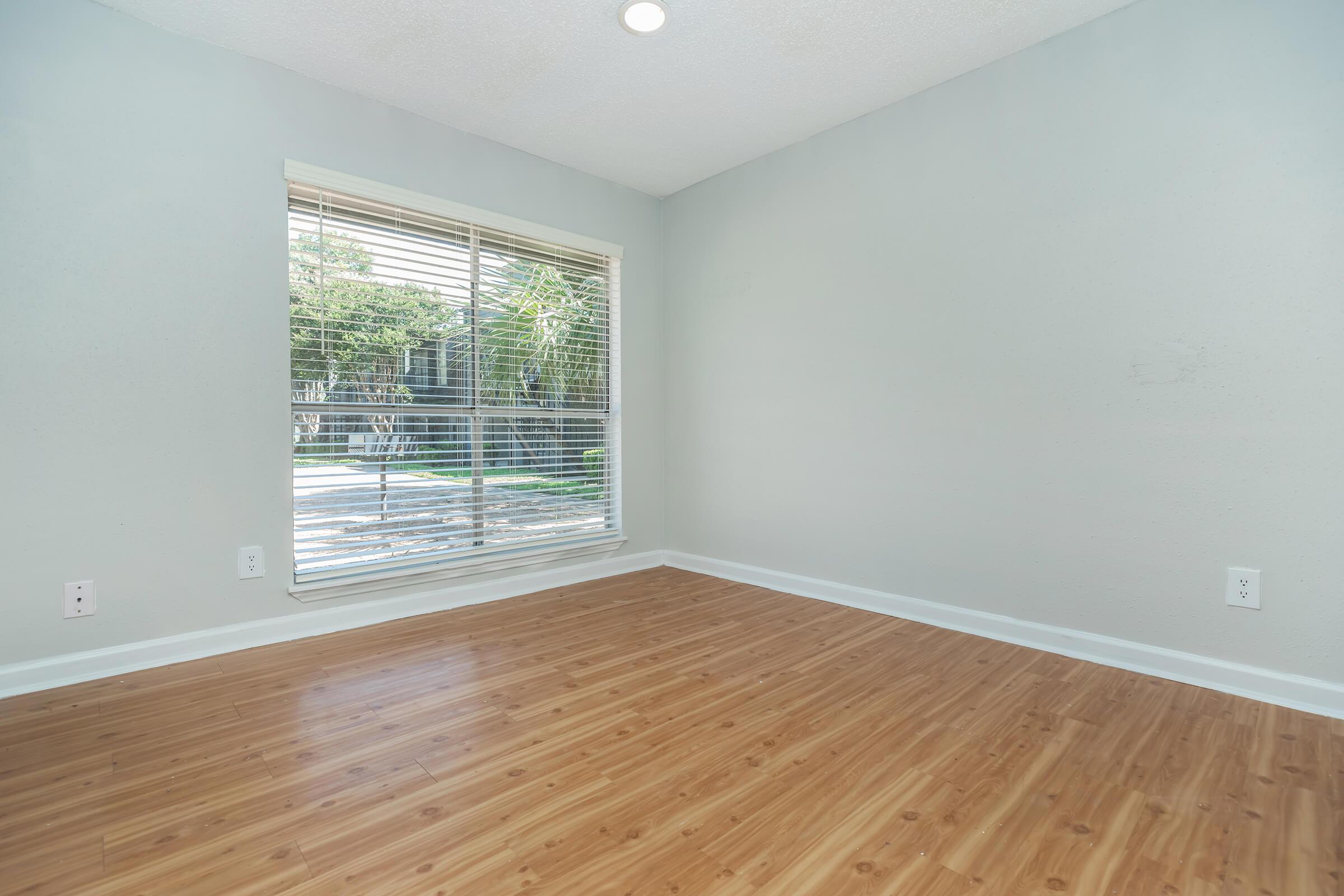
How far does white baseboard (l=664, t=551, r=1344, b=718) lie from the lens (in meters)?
2.10

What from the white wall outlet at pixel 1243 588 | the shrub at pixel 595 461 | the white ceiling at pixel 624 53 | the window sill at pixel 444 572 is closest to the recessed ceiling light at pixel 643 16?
the white ceiling at pixel 624 53

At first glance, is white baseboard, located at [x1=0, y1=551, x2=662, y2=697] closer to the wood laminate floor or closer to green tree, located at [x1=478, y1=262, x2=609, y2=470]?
the wood laminate floor

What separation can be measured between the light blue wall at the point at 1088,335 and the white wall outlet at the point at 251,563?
8.53 feet

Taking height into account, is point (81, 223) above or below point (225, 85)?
below

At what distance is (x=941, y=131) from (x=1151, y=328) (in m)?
1.32

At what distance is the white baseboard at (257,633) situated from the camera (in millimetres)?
2279

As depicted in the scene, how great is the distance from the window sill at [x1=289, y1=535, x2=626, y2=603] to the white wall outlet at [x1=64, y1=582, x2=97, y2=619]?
0.66 m

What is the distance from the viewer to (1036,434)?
2.68m

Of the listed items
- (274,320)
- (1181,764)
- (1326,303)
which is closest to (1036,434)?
(1326,303)

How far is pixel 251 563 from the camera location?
2711 millimetres

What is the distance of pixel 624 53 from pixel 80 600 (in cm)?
305

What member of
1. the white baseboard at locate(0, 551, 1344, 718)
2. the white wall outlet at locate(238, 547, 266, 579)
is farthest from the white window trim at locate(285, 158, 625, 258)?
the white baseboard at locate(0, 551, 1344, 718)

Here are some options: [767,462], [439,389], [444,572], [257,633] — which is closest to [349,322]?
[439,389]

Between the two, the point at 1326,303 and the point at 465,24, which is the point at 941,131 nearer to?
the point at 1326,303
